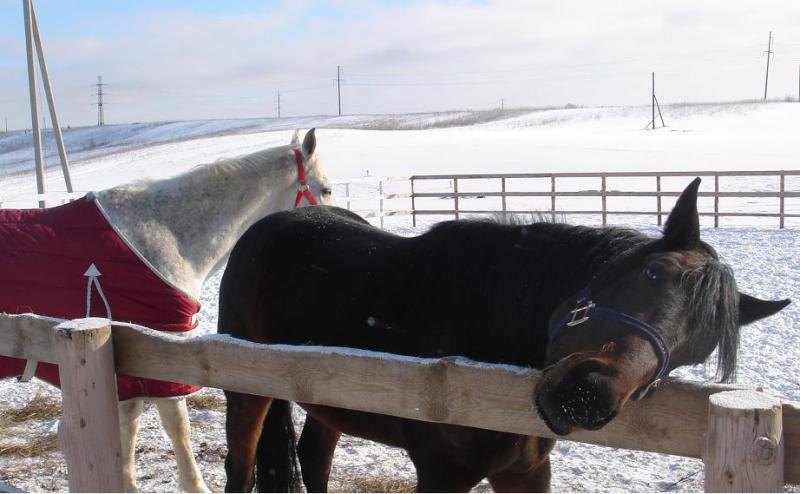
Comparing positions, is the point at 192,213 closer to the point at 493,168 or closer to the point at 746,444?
the point at 746,444

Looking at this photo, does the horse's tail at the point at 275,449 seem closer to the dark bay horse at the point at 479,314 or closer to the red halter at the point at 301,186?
the dark bay horse at the point at 479,314

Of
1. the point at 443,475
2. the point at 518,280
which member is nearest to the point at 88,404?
the point at 443,475

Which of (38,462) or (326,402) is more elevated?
(326,402)

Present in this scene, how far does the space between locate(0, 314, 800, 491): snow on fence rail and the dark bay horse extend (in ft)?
0.35

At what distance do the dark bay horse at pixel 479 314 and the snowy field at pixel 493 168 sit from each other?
3.79ft

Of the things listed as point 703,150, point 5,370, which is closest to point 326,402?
point 5,370

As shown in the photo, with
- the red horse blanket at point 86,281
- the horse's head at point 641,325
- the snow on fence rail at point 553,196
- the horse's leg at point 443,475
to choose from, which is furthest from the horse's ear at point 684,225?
the snow on fence rail at point 553,196

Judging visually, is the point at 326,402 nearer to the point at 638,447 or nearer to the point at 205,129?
the point at 638,447

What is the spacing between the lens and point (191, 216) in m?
4.15

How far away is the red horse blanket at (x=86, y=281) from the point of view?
11.8 ft

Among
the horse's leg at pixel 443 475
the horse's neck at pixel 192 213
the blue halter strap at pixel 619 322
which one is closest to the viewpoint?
the blue halter strap at pixel 619 322

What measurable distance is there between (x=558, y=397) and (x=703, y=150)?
116 feet

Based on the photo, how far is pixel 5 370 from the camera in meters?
3.48

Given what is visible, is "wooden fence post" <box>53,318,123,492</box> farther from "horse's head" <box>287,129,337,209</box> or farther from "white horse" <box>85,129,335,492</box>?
"horse's head" <box>287,129,337,209</box>
